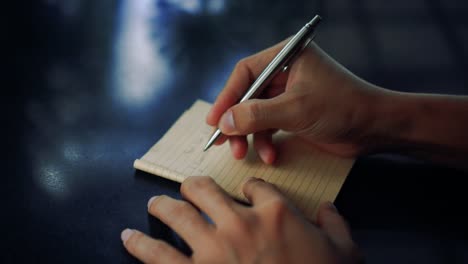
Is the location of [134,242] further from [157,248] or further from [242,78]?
[242,78]

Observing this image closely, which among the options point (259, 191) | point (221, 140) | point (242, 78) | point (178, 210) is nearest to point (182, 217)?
point (178, 210)

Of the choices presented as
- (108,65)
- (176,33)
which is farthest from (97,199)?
(176,33)

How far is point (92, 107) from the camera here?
0.95m

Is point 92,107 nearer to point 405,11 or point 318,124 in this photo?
point 318,124

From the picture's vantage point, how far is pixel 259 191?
0.72m

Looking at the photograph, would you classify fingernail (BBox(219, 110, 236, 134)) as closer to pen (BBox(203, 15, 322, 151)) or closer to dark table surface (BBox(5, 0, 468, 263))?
pen (BBox(203, 15, 322, 151))

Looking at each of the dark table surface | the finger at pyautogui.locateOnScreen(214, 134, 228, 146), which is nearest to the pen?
the finger at pyautogui.locateOnScreen(214, 134, 228, 146)

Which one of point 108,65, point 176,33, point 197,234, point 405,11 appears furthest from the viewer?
point 405,11

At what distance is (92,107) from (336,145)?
1.68 ft

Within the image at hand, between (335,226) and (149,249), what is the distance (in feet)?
0.94

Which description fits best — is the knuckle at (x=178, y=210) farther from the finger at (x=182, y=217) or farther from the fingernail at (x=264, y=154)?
the fingernail at (x=264, y=154)

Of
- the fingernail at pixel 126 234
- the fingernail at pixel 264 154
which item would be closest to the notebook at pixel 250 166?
the fingernail at pixel 264 154

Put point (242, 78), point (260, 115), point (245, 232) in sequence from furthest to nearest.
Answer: point (242, 78), point (260, 115), point (245, 232)

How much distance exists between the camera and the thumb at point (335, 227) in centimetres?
67
